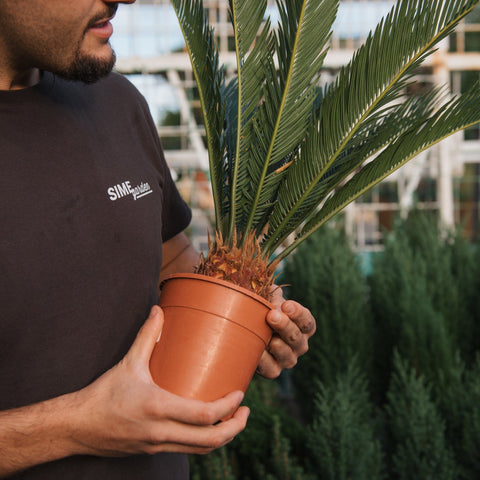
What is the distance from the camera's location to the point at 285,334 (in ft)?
4.16

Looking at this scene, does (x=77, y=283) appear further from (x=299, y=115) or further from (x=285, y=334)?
(x=299, y=115)

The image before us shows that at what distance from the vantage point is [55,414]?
0.98 metres

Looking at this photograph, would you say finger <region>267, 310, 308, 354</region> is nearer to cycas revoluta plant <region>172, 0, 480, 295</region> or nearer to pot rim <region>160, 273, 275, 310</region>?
pot rim <region>160, 273, 275, 310</region>

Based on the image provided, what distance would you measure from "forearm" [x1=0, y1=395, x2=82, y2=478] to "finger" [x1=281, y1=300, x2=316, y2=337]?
0.50 meters

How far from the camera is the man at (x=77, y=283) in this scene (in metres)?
0.98

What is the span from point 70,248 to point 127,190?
21 centimetres

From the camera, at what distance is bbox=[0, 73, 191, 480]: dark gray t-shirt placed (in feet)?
3.52

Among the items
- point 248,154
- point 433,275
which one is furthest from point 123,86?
point 433,275

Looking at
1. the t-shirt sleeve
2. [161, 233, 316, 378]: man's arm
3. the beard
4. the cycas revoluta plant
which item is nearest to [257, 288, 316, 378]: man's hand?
[161, 233, 316, 378]: man's arm

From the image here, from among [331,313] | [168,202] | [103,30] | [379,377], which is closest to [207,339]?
[168,202]

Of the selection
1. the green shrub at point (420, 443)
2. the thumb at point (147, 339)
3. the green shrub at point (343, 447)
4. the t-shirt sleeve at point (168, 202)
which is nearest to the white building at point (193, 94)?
the green shrub at point (420, 443)

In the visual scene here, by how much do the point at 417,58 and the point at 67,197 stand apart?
89 cm

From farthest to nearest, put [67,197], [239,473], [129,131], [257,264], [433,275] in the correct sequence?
[433,275]
[239,473]
[129,131]
[257,264]
[67,197]

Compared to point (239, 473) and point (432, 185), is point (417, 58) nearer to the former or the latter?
point (239, 473)
